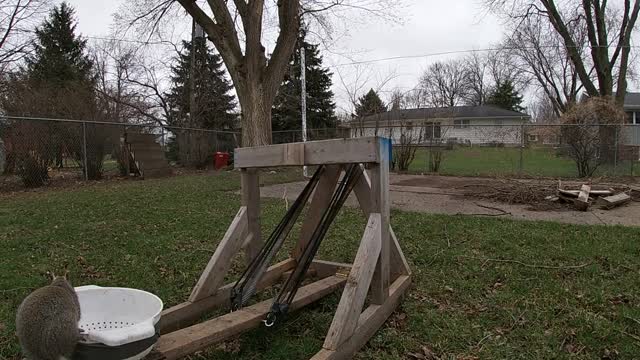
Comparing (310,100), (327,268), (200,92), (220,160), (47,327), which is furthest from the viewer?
(310,100)

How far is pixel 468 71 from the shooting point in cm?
6028

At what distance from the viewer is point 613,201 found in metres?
7.53

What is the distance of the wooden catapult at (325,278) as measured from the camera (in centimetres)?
248

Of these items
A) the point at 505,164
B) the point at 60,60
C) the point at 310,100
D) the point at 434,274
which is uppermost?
the point at 60,60

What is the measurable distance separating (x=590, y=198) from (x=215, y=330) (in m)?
7.68

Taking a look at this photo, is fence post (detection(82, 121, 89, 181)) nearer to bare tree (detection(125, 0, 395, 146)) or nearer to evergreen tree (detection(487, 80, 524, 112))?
bare tree (detection(125, 0, 395, 146))

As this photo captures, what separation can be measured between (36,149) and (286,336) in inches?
452

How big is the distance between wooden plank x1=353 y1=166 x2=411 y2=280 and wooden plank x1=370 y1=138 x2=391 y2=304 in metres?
0.29

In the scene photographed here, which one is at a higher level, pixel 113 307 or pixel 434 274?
pixel 113 307

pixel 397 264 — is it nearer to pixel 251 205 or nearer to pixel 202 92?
pixel 251 205

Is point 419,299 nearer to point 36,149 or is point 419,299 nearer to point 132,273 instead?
point 132,273

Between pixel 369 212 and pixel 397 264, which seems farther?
pixel 397 264

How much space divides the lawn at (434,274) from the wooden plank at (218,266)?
420 mm

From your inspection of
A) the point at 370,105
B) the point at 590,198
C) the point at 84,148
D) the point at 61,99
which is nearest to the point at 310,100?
the point at 370,105
